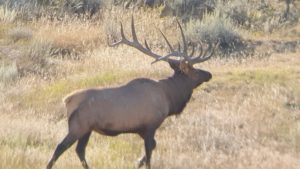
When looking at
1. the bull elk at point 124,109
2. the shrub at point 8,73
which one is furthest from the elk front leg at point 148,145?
the shrub at point 8,73

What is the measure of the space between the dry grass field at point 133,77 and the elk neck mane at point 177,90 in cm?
66

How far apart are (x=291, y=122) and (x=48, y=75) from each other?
565cm

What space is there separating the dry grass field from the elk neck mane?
661 millimetres

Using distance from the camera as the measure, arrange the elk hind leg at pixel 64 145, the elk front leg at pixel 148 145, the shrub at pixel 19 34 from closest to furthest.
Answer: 1. the elk hind leg at pixel 64 145
2. the elk front leg at pixel 148 145
3. the shrub at pixel 19 34

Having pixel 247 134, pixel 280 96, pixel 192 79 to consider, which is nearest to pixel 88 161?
pixel 192 79

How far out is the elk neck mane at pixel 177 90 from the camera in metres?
9.28

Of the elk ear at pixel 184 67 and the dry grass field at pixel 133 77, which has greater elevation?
the elk ear at pixel 184 67

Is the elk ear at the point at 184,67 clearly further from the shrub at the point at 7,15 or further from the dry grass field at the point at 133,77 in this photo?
the shrub at the point at 7,15

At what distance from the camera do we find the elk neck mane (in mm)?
9284

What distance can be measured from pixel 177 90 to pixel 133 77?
4.63 metres

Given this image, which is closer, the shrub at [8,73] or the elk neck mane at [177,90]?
the elk neck mane at [177,90]

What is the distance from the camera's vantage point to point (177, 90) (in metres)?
9.42

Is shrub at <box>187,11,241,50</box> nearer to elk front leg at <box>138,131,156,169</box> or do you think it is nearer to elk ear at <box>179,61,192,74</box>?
elk ear at <box>179,61,192,74</box>

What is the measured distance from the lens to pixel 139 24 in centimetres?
1966
